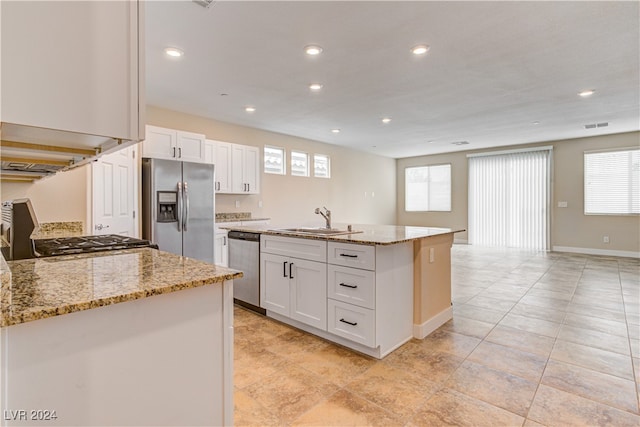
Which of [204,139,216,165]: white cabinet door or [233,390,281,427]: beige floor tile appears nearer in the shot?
[233,390,281,427]: beige floor tile

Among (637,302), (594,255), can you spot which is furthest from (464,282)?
(594,255)

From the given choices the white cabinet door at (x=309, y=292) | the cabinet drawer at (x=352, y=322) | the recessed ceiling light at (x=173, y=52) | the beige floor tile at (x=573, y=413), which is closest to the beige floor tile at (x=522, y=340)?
the beige floor tile at (x=573, y=413)

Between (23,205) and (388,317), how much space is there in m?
2.25

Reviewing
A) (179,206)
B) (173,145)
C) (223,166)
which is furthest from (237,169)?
(179,206)

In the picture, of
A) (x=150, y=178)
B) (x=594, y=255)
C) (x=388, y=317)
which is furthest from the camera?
(x=594, y=255)

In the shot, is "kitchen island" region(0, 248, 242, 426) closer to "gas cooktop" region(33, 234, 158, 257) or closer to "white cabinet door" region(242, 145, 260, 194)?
"gas cooktop" region(33, 234, 158, 257)

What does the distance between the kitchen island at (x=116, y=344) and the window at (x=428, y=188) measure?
28.2ft

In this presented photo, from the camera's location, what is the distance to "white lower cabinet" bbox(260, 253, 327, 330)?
270 centimetres

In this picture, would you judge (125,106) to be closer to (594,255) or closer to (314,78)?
(314,78)

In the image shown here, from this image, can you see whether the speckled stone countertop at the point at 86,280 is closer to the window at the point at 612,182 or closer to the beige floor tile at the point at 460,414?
the beige floor tile at the point at 460,414

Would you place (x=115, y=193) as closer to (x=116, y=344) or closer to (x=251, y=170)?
(x=251, y=170)

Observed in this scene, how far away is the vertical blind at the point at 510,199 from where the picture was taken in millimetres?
7422

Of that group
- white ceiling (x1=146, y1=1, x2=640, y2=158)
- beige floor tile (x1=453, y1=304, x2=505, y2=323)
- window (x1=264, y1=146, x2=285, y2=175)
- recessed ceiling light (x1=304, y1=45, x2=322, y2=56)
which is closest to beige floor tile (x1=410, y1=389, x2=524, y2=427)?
beige floor tile (x1=453, y1=304, x2=505, y2=323)

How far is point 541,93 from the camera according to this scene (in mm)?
4066
